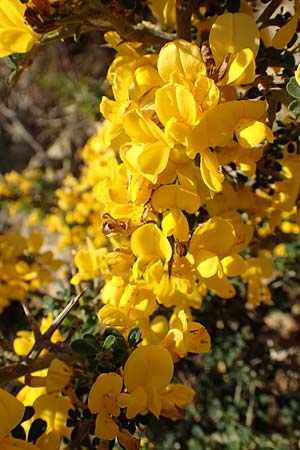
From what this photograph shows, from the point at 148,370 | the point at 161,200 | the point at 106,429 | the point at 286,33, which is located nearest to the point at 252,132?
the point at 161,200

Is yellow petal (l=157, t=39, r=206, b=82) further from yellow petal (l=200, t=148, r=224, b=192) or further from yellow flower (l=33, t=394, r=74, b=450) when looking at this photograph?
yellow flower (l=33, t=394, r=74, b=450)

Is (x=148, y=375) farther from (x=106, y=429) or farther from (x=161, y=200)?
(x=161, y=200)

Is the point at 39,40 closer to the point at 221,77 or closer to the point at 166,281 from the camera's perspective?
the point at 221,77

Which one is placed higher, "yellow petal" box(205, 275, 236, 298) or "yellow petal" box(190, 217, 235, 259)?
"yellow petal" box(190, 217, 235, 259)

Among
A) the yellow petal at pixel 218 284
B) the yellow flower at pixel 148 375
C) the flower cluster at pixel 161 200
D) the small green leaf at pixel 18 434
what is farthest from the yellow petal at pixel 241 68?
the small green leaf at pixel 18 434

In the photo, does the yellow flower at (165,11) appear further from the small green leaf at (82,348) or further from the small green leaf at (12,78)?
the small green leaf at (82,348)

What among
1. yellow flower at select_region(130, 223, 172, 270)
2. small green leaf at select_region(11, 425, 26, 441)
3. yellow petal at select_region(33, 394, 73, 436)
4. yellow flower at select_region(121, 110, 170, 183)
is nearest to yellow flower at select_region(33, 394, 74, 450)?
yellow petal at select_region(33, 394, 73, 436)
